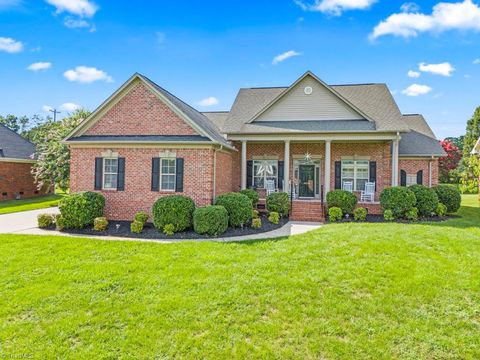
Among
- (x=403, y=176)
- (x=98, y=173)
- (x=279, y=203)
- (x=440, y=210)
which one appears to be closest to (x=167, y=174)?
(x=98, y=173)

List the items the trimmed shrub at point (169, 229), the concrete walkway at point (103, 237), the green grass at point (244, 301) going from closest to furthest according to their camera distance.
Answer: the green grass at point (244, 301) < the concrete walkway at point (103, 237) < the trimmed shrub at point (169, 229)

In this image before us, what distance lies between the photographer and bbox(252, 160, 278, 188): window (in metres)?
17.6

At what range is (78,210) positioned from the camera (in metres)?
11.2

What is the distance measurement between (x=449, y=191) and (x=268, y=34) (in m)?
12.3

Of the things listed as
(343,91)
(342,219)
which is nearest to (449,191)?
(342,219)

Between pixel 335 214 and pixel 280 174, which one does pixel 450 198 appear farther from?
pixel 280 174

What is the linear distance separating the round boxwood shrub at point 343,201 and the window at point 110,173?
32.4 ft

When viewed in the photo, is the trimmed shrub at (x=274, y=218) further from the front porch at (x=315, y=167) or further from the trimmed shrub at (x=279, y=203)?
the front porch at (x=315, y=167)

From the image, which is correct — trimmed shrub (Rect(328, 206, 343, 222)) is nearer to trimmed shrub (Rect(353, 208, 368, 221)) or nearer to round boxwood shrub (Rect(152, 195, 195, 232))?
trimmed shrub (Rect(353, 208, 368, 221))

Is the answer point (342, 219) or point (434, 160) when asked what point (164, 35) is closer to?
point (342, 219)

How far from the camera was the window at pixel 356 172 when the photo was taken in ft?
54.3

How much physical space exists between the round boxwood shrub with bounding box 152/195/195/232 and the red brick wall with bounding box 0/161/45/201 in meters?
17.2

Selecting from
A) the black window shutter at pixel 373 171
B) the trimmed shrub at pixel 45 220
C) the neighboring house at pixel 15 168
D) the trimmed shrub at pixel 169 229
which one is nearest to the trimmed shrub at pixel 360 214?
the black window shutter at pixel 373 171

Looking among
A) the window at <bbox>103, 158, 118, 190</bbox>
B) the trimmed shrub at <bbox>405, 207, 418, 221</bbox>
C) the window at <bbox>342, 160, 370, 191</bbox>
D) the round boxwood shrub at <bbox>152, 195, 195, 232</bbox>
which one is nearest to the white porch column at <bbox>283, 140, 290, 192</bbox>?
the window at <bbox>342, 160, 370, 191</bbox>
